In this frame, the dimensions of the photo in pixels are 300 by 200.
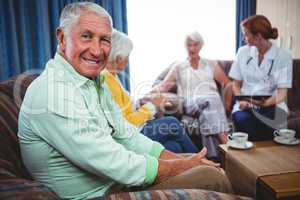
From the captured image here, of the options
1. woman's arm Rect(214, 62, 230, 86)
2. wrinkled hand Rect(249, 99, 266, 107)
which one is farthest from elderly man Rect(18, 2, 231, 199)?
woman's arm Rect(214, 62, 230, 86)

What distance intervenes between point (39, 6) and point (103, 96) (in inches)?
81.9

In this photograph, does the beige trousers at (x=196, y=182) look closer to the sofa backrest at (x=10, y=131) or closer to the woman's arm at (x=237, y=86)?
the sofa backrest at (x=10, y=131)

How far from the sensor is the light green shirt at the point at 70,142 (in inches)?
38.6

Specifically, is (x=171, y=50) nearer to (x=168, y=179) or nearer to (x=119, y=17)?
(x=119, y=17)

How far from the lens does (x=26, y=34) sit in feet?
9.62

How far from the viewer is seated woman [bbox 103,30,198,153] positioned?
1751 millimetres

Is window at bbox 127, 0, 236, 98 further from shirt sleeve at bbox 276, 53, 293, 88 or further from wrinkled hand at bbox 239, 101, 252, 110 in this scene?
shirt sleeve at bbox 276, 53, 293, 88

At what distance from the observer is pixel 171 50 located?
12.1ft

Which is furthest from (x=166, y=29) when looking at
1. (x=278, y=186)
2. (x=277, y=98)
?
(x=278, y=186)

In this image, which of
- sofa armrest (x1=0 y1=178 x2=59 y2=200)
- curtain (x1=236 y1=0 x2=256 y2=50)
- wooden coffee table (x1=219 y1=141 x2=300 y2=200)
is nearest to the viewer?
sofa armrest (x1=0 y1=178 x2=59 y2=200)

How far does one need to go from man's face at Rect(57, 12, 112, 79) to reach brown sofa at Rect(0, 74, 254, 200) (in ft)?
1.06

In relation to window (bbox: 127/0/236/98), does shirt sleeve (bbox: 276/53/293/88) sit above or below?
below

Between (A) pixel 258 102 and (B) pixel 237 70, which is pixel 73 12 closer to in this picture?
(A) pixel 258 102

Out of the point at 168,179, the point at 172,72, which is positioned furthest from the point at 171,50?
the point at 168,179
